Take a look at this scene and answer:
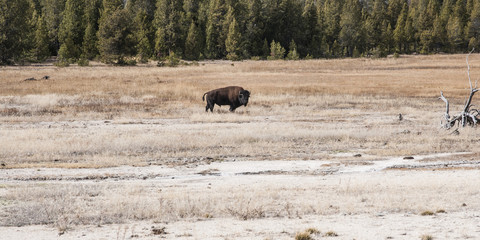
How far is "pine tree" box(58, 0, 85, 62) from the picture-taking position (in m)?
94.8

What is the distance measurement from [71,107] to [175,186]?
22.7 meters

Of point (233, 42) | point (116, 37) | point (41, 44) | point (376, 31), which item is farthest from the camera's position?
point (376, 31)

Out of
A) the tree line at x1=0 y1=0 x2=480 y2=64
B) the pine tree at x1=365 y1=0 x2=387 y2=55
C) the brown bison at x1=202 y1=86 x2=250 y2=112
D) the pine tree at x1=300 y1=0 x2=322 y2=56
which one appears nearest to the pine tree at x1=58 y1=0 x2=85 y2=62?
the tree line at x1=0 y1=0 x2=480 y2=64

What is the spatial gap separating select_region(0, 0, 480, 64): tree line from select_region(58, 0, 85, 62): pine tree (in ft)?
0.56

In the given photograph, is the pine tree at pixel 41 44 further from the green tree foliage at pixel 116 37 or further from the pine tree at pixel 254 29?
the pine tree at pixel 254 29

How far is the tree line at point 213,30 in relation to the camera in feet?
283

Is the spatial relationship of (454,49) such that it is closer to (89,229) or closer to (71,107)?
(71,107)

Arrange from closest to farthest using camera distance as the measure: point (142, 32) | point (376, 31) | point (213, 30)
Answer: point (142, 32), point (213, 30), point (376, 31)

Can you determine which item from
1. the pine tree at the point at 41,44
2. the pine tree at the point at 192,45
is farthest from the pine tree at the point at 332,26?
the pine tree at the point at 41,44

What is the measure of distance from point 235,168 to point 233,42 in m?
89.4

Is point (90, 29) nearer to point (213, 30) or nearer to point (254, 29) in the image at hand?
point (213, 30)

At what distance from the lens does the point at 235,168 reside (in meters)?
17.8

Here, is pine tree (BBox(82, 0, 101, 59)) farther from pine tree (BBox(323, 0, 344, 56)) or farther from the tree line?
pine tree (BBox(323, 0, 344, 56))

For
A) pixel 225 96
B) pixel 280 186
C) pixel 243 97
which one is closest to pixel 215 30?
pixel 225 96
